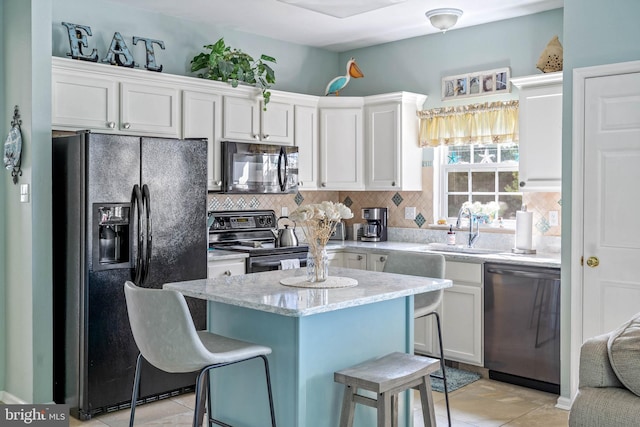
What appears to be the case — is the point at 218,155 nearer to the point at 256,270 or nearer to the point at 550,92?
the point at 256,270

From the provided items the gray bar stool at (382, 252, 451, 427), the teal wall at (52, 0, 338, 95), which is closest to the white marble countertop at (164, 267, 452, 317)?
the gray bar stool at (382, 252, 451, 427)

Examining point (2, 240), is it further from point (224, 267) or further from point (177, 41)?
point (177, 41)

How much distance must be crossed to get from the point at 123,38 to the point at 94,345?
7.19ft

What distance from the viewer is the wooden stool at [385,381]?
2.50m

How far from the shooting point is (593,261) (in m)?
3.71

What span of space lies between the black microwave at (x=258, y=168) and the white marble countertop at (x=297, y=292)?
163 cm

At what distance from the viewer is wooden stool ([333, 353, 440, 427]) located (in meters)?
2.50

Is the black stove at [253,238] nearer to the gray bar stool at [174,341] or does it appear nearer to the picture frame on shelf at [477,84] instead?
the picture frame on shelf at [477,84]

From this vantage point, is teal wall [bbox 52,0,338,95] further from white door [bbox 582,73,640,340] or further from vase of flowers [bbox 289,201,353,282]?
white door [bbox 582,73,640,340]

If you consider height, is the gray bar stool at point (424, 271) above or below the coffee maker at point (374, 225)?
below

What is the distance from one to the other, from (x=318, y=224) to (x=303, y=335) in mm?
575

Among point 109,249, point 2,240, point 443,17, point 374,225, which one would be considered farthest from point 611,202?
point 2,240

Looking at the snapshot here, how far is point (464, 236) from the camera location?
5227mm

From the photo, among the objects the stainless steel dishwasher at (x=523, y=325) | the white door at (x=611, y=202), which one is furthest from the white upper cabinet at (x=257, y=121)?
the white door at (x=611, y=202)
